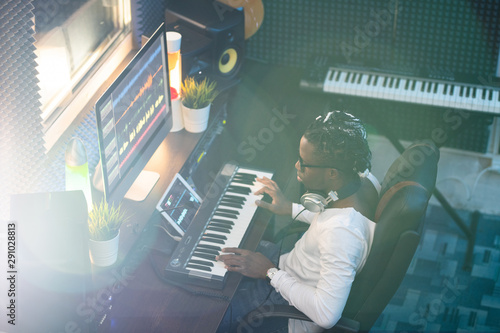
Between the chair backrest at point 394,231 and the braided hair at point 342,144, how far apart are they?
162 mm

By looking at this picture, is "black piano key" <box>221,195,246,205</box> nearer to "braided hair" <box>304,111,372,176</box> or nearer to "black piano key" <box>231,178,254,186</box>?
"black piano key" <box>231,178,254,186</box>

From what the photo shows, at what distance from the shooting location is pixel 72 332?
1759mm

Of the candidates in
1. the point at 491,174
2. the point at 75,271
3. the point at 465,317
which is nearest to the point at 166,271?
the point at 75,271

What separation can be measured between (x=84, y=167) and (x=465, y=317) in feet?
7.43

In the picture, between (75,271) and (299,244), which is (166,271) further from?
(75,271)

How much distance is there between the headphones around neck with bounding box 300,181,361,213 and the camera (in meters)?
2.16

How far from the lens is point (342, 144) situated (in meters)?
2.11

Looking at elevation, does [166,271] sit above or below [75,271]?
below

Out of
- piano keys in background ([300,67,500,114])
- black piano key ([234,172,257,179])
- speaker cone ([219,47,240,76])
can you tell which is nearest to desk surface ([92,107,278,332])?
black piano key ([234,172,257,179])

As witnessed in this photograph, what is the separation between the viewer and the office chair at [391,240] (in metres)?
2.01

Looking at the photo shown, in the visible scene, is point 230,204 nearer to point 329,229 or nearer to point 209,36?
point 329,229

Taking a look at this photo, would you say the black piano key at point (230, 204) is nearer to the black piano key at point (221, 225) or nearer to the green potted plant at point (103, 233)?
the black piano key at point (221, 225)

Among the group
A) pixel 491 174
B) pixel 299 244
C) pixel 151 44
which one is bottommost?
pixel 491 174

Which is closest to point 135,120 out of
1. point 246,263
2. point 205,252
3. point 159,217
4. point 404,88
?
point 159,217
